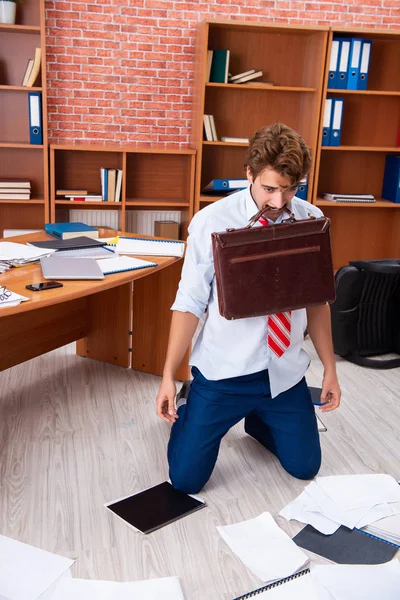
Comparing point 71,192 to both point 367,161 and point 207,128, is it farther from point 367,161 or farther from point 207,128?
point 367,161

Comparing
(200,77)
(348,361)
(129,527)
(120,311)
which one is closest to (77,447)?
(129,527)

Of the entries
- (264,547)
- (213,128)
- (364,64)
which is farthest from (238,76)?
(264,547)

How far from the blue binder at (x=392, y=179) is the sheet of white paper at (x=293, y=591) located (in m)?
3.51

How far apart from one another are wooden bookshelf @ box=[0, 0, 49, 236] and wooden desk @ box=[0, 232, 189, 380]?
4.79ft

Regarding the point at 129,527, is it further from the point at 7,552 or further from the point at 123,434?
the point at 123,434

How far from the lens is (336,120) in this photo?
4.44 m

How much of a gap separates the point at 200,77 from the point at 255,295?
2.89 metres

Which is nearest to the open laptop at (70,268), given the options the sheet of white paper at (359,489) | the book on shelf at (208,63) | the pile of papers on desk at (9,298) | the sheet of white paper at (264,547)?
the pile of papers on desk at (9,298)

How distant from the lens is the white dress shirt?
200 cm

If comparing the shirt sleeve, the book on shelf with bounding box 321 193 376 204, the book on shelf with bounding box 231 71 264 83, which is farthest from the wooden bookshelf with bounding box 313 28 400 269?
the shirt sleeve

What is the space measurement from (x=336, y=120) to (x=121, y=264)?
8.59 feet

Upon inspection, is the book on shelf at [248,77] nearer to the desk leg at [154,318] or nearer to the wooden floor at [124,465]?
the desk leg at [154,318]

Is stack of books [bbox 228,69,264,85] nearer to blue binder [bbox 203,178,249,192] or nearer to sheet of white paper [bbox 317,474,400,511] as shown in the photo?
blue binder [bbox 203,178,249,192]

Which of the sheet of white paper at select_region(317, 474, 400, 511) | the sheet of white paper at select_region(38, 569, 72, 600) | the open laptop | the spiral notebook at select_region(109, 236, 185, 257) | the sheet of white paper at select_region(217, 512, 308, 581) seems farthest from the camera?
the spiral notebook at select_region(109, 236, 185, 257)
